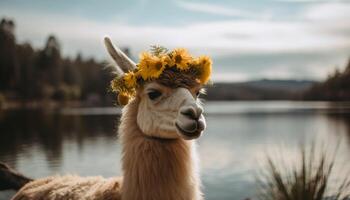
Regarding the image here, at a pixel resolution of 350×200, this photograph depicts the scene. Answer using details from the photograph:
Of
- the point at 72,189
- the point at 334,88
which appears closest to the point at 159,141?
the point at 72,189

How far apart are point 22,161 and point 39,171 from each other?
3395 millimetres

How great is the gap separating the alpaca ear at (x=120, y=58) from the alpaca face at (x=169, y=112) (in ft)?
0.92

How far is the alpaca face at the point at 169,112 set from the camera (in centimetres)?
396

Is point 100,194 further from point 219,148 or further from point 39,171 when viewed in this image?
point 219,148

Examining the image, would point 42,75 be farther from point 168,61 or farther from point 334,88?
point 168,61

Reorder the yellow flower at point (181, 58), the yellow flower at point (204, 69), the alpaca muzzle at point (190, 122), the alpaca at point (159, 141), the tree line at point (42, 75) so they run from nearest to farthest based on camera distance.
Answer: the alpaca muzzle at point (190, 122), the alpaca at point (159, 141), the yellow flower at point (181, 58), the yellow flower at point (204, 69), the tree line at point (42, 75)

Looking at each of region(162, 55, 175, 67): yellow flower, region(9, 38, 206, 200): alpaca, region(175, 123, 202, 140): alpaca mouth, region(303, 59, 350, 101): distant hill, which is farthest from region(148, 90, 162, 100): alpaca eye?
region(303, 59, 350, 101): distant hill

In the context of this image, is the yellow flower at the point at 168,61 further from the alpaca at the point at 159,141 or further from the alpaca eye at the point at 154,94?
the alpaca eye at the point at 154,94

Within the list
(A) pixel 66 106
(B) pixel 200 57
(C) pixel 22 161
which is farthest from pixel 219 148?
(A) pixel 66 106

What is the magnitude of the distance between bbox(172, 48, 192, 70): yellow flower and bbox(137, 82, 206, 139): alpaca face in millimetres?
214

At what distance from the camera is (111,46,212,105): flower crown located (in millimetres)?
4438

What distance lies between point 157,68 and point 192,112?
637mm

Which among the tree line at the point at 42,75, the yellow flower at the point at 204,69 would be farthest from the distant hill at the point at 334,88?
the yellow flower at the point at 204,69

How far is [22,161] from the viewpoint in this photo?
2352 cm
